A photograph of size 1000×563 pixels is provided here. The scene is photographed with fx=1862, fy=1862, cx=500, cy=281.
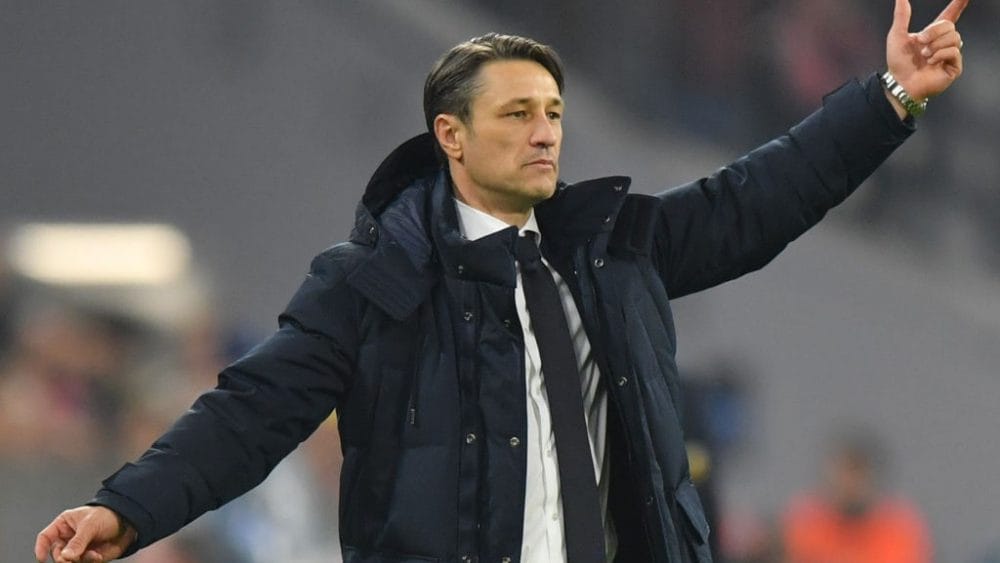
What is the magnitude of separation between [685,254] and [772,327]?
2166 mm

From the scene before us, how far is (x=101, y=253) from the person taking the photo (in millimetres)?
3498

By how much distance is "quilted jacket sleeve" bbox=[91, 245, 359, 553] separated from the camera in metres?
1.48

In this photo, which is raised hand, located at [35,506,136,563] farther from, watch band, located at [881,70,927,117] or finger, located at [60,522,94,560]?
watch band, located at [881,70,927,117]

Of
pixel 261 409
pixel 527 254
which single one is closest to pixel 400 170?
pixel 527 254

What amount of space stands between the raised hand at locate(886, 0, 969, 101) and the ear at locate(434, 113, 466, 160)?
387 millimetres

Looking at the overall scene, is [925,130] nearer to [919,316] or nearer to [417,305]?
[919,316]

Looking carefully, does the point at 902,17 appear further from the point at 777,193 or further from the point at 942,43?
the point at 777,193

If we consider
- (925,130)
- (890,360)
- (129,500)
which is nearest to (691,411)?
(890,360)

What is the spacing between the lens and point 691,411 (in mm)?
3072

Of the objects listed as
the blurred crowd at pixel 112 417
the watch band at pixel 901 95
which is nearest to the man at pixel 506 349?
the watch band at pixel 901 95

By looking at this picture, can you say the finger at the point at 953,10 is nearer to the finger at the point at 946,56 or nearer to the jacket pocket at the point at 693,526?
the finger at the point at 946,56

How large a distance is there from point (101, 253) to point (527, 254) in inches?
80.6

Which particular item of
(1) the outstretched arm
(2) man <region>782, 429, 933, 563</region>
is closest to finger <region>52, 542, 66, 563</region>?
(1) the outstretched arm

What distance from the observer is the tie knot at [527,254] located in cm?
160
